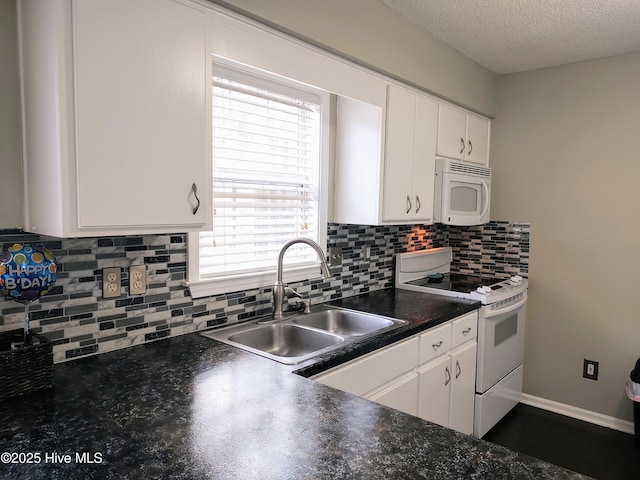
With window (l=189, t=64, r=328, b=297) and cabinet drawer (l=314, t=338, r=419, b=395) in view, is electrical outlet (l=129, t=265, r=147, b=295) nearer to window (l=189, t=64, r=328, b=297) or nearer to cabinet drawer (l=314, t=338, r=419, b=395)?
window (l=189, t=64, r=328, b=297)

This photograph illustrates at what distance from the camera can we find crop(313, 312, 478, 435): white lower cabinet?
5.99 ft

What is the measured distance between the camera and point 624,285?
2.94 metres

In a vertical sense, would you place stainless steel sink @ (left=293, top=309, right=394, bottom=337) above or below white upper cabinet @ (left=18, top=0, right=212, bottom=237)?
below

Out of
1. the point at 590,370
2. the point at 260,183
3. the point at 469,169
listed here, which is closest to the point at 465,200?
the point at 469,169

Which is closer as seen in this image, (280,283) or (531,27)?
(280,283)

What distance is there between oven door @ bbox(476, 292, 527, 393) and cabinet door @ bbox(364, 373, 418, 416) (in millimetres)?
730

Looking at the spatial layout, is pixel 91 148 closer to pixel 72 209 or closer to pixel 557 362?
pixel 72 209

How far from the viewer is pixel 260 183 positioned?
7.22 feet

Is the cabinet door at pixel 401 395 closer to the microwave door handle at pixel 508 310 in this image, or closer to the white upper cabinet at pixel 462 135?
the microwave door handle at pixel 508 310

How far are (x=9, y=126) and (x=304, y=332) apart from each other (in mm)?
1369

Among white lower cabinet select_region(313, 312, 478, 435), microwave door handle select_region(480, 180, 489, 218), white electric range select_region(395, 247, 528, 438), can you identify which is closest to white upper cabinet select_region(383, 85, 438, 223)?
white electric range select_region(395, 247, 528, 438)

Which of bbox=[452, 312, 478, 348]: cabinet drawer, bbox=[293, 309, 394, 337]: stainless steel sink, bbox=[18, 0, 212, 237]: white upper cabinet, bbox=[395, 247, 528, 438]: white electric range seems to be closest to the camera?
bbox=[18, 0, 212, 237]: white upper cabinet

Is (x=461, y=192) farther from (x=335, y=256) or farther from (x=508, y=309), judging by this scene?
(x=335, y=256)

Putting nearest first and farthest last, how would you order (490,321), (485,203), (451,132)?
1. (490,321)
2. (451,132)
3. (485,203)
